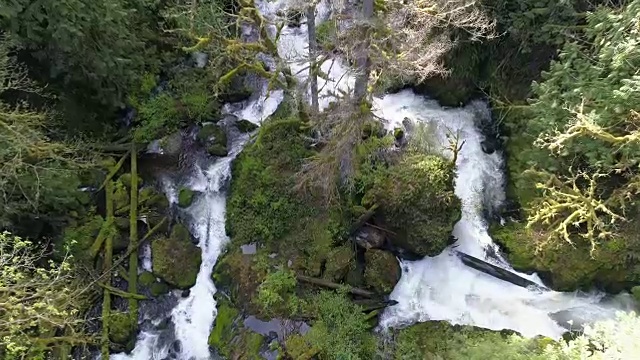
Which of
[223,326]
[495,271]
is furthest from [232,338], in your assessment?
[495,271]

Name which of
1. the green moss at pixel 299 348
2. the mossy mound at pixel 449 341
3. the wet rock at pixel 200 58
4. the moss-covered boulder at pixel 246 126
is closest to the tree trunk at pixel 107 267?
the moss-covered boulder at pixel 246 126

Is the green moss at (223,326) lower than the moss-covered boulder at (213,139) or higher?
lower

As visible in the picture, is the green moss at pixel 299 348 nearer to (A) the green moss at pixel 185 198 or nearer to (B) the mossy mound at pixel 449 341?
(B) the mossy mound at pixel 449 341

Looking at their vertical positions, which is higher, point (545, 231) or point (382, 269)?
point (545, 231)

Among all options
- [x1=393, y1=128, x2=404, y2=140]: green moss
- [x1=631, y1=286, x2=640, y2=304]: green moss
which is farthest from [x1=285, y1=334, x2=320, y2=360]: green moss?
[x1=631, y1=286, x2=640, y2=304]: green moss

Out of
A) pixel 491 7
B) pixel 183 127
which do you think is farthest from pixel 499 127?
pixel 183 127

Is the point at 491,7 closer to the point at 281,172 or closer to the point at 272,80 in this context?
the point at 272,80
